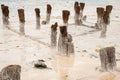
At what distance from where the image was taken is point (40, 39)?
1324cm

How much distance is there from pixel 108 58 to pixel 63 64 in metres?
1.69

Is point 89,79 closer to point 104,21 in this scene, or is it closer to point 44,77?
point 44,77

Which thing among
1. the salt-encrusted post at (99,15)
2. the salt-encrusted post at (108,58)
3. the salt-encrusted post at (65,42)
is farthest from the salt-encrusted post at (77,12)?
the salt-encrusted post at (108,58)

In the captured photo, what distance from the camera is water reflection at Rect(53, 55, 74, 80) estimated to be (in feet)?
29.4

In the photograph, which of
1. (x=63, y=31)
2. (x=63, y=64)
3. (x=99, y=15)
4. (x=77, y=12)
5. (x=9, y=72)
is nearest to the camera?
(x=9, y=72)

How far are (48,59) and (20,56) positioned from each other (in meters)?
1.04

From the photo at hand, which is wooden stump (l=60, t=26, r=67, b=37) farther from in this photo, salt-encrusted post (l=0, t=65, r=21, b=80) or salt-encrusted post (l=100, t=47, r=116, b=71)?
salt-encrusted post (l=0, t=65, r=21, b=80)

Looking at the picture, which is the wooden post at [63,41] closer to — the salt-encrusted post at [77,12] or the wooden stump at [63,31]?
the wooden stump at [63,31]

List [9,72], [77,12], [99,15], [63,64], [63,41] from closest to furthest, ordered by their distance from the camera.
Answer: [9,72] < [63,64] < [63,41] < [99,15] < [77,12]

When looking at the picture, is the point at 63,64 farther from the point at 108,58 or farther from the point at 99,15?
the point at 99,15

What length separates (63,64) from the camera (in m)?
9.87

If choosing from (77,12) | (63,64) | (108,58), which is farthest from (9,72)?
(77,12)

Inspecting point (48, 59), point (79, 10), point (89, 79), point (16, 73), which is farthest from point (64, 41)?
point (79, 10)

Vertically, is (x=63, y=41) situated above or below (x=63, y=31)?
below
